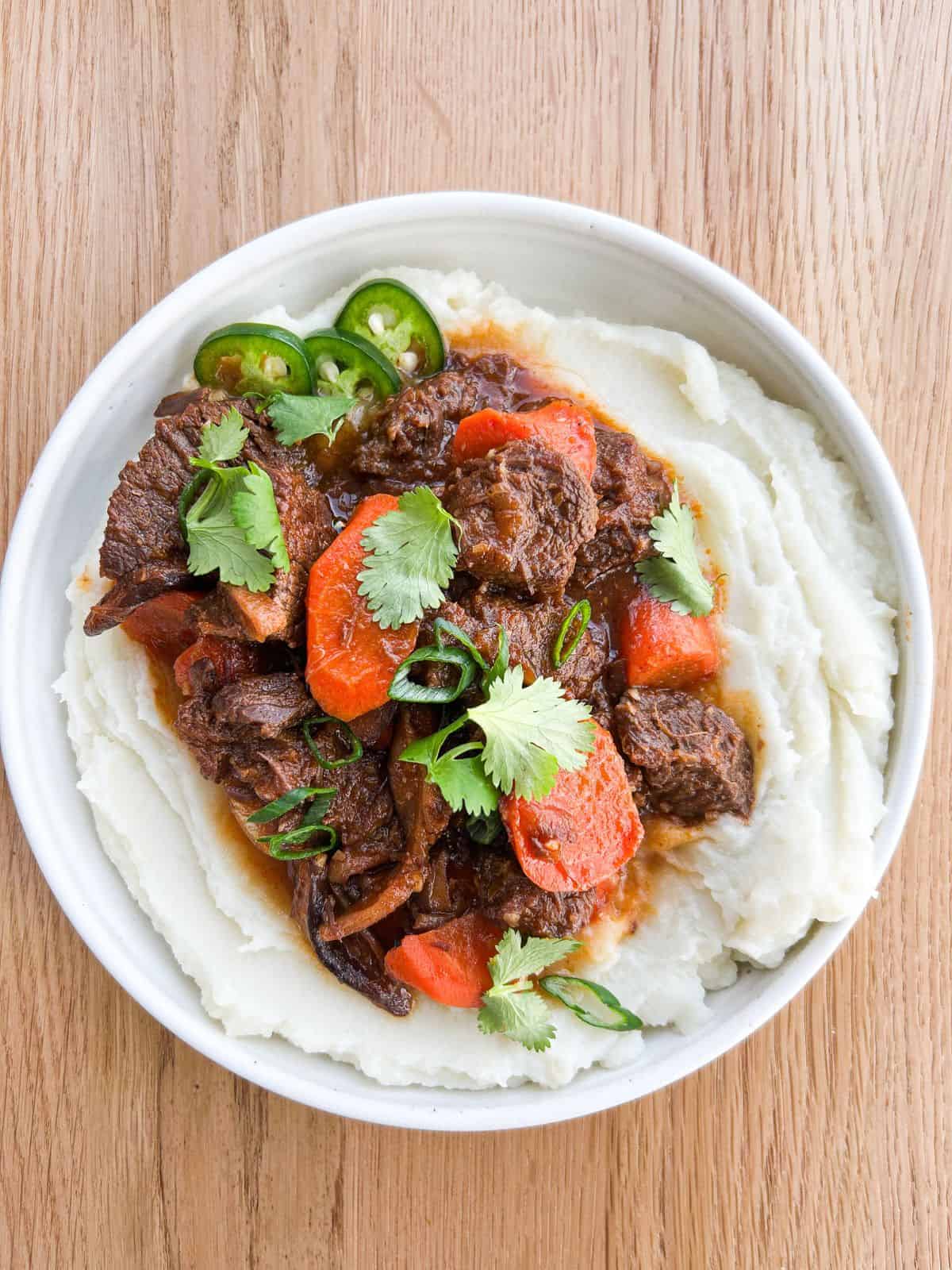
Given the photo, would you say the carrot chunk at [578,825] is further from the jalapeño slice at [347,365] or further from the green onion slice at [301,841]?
the jalapeño slice at [347,365]

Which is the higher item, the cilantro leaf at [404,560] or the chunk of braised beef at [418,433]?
the chunk of braised beef at [418,433]

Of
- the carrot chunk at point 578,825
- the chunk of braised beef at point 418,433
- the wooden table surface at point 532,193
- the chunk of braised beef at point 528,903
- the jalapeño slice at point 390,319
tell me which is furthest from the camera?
the wooden table surface at point 532,193

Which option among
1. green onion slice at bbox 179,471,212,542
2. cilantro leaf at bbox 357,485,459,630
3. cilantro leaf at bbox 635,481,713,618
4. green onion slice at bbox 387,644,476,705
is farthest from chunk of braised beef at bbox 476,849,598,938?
green onion slice at bbox 179,471,212,542

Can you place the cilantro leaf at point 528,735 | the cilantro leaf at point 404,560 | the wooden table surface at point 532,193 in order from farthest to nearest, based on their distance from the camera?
1. the wooden table surface at point 532,193
2. the cilantro leaf at point 404,560
3. the cilantro leaf at point 528,735

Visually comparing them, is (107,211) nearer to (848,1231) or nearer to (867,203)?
(867,203)

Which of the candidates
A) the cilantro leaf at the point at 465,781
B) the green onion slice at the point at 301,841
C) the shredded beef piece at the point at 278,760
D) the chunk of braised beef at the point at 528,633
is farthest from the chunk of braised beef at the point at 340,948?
the chunk of braised beef at the point at 528,633

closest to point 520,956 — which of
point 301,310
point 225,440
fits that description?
point 225,440

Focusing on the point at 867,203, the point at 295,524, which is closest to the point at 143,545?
the point at 295,524

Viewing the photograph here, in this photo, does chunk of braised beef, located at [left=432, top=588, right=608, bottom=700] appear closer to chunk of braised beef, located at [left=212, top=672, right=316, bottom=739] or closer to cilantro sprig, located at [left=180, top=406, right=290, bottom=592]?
chunk of braised beef, located at [left=212, top=672, right=316, bottom=739]
